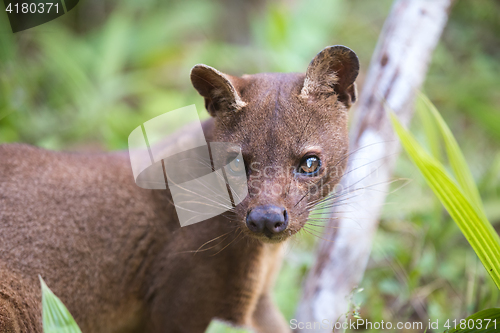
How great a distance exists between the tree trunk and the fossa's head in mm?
765

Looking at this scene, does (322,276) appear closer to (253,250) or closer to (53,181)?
(253,250)

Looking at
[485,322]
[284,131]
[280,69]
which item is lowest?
[485,322]

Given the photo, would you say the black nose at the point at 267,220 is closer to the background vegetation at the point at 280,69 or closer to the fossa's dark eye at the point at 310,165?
the fossa's dark eye at the point at 310,165

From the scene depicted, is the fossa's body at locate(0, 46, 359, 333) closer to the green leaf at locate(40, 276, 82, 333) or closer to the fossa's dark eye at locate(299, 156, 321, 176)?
the fossa's dark eye at locate(299, 156, 321, 176)

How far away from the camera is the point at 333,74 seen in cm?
287

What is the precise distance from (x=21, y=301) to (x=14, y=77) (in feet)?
12.3

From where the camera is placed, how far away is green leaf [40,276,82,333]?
6.75ft

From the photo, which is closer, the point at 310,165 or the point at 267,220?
the point at 267,220

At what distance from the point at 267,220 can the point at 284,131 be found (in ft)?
1.89

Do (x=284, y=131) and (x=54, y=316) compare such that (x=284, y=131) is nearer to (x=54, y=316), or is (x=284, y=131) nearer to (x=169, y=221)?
(x=169, y=221)

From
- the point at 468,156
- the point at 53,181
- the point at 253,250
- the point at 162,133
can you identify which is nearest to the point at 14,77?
the point at 162,133

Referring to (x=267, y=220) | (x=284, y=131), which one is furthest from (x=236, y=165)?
(x=267, y=220)

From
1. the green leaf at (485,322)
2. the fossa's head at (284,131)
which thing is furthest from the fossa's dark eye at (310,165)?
the green leaf at (485,322)

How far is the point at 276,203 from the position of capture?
8.14ft
